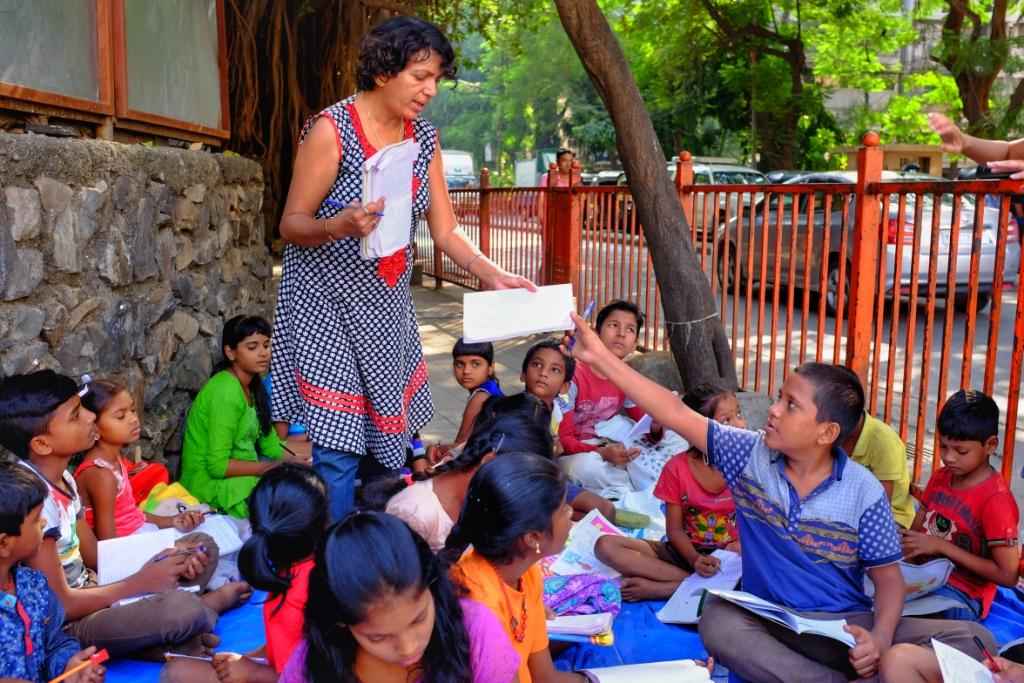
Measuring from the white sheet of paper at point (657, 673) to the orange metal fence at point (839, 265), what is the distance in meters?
1.64

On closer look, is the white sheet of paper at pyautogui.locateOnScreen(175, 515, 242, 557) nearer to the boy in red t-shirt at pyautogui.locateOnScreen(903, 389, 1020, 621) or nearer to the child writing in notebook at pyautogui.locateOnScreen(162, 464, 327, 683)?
the child writing in notebook at pyautogui.locateOnScreen(162, 464, 327, 683)


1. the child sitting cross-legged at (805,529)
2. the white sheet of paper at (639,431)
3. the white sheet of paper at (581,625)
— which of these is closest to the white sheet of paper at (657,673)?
the child sitting cross-legged at (805,529)

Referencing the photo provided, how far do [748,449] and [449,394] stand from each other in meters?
4.04

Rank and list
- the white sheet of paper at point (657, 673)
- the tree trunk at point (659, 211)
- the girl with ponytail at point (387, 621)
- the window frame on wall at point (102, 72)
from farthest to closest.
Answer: the tree trunk at point (659, 211)
the window frame on wall at point (102, 72)
the white sheet of paper at point (657, 673)
the girl with ponytail at point (387, 621)

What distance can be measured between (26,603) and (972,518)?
2702 millimetres

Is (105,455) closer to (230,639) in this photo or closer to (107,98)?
(230,639)

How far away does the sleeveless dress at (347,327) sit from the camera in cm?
286

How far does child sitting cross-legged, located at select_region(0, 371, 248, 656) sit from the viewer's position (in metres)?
2.70

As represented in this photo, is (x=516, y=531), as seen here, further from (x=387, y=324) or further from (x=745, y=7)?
(x=745, y=7)

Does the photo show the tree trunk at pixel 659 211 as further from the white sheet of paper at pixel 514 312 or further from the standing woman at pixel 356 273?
the white sheet of paper at pixel 514 312

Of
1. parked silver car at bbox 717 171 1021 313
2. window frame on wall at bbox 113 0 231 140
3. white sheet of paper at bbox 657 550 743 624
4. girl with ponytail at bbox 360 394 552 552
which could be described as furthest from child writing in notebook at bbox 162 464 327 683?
parked silver car at bbox 717 171 1021 313

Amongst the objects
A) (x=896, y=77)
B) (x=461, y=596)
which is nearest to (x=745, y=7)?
(x=896, y=77)

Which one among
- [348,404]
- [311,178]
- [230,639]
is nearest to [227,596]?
[230,639]

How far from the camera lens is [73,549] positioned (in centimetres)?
283
